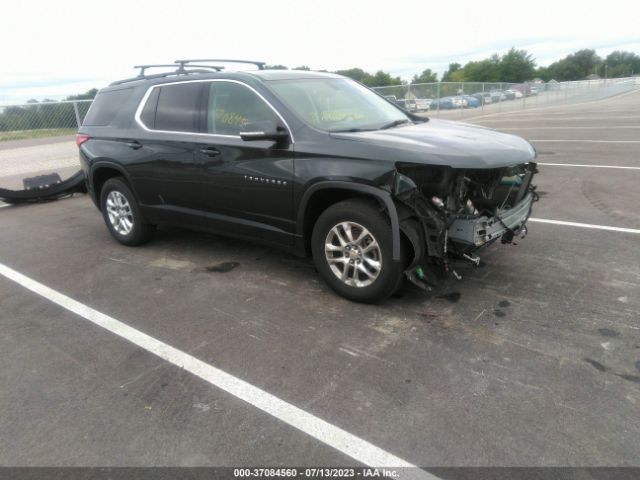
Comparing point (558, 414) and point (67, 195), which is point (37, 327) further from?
point (67, 195)

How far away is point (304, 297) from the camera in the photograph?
4.24 metres

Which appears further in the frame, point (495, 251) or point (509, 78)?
point (509, 78)

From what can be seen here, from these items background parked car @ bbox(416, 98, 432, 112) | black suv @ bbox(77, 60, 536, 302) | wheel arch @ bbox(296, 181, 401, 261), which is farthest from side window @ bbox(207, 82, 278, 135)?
background parked car @ bbox(416, 98, 432, 112)

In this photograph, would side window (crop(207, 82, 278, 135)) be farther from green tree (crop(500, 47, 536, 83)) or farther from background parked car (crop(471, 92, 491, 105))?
green tree (crop(500, 47, 536, 83))

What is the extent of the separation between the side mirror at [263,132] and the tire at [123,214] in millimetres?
2184

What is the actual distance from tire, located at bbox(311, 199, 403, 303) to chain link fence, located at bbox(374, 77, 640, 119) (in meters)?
11.0

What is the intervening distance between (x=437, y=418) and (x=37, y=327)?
10.4 feet

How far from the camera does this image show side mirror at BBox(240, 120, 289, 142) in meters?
3.99

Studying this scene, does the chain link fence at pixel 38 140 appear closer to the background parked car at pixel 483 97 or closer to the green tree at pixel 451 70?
the background parked car at pixel 483 97

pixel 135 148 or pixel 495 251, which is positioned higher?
pixel 135 148

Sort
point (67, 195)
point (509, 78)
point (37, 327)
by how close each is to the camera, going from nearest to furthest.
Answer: point (37, 327) < point (67, 195) < point (509, 78)

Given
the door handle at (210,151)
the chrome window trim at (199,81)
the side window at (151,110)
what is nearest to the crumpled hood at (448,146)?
the chrome window trim at (199,81)

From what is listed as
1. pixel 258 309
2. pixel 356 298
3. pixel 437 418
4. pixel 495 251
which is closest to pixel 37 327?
pixel 258 309

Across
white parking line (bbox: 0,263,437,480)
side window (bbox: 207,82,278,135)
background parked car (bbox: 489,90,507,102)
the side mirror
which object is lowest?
white parking line (bbox: 0,263,437,480)
